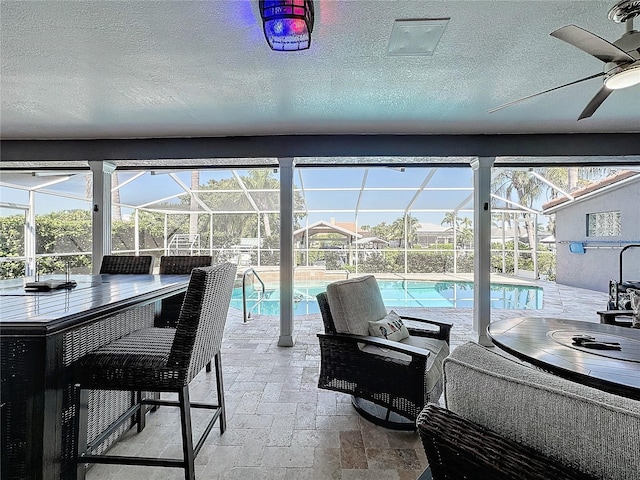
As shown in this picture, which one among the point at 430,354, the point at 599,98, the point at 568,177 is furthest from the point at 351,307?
the point at 568,177

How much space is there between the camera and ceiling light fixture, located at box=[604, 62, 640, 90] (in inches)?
72.7

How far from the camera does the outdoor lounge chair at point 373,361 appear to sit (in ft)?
7.09

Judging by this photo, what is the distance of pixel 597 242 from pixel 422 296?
4408 millimetres

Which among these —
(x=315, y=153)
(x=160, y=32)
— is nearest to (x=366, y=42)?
(x=160, y=32)

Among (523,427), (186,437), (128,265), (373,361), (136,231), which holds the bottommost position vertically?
(186,437)

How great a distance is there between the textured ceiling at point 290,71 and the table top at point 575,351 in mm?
1866

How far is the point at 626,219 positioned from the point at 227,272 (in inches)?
361

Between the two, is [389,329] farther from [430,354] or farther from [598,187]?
[598,187]

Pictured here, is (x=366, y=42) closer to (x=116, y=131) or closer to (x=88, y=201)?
(x=116, y=131)

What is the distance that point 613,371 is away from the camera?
162 cm

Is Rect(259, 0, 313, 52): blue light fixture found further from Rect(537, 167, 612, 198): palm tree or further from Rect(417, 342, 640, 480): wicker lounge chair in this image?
Rect(537, 167, 612, 198): palm tree

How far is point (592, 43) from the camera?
1.75 meters

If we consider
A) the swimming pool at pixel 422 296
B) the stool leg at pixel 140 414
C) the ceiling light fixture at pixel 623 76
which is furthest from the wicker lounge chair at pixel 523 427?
the swimming pool at pixel 422 296

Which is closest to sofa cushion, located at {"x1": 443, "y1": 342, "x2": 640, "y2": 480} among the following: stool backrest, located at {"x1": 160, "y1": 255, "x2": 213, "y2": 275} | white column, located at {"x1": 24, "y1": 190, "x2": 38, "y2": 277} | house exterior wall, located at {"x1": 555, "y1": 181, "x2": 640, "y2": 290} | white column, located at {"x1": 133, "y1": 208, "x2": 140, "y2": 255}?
stool backrest, located at {"x1": 160, "y1": 255, "x2": 213, "y2": 275}
